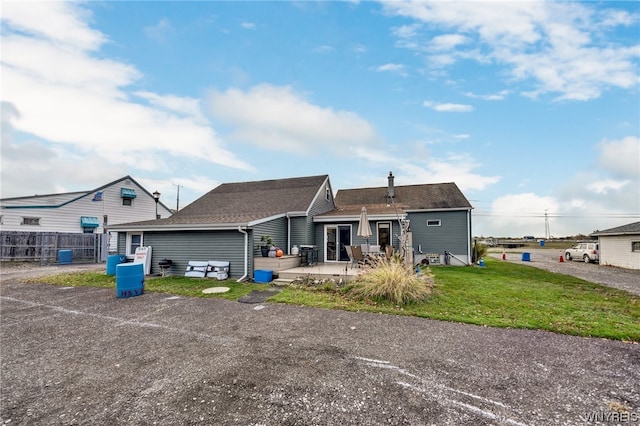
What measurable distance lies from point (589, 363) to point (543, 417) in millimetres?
1999

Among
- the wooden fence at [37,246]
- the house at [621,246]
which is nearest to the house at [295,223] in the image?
the wooden fence at [37,246]

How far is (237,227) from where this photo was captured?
1070 cm

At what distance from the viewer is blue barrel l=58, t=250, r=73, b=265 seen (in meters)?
17.1

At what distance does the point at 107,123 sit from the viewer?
1304 centimetres

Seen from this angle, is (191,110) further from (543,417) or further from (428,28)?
(543,417)

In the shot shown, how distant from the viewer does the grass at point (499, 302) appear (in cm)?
573

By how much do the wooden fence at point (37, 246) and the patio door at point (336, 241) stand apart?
16.0 m

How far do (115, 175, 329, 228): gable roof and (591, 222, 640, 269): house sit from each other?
62.7ft

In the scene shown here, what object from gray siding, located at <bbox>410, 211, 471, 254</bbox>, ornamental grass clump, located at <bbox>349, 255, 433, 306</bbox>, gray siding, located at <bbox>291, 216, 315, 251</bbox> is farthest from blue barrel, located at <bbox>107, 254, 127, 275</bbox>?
gray siding, located at <bbox>410, 211, 471, 254</bbox>

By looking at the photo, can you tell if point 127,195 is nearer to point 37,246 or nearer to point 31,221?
point 31,221

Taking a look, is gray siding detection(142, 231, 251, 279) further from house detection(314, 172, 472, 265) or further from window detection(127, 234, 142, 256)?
house detection(314, 172, 472, 265)

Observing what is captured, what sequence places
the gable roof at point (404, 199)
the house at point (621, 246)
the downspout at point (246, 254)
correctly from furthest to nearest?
1. the house at point (621, 246)
2. the gable roof at point (404, 199)
3. the downspout at point (246, 254)

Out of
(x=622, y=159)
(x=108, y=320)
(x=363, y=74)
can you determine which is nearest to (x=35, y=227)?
(x=108, y=320)

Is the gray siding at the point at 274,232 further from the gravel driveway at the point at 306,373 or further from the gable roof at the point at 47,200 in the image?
the gable roof at the point at 47,200
